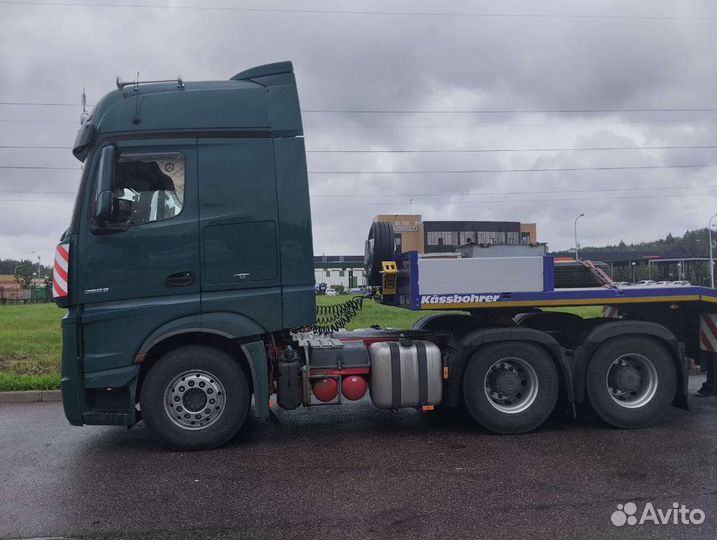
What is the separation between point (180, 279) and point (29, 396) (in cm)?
444

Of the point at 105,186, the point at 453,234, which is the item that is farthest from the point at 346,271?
the point at 105,186

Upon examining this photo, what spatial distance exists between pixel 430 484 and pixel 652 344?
3374 mm

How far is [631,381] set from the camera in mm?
6613

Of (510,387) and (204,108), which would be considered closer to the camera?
(204,108)

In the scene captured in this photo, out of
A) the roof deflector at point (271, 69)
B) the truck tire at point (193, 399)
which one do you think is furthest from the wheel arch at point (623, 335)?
the roof deflector at point (271, 69)

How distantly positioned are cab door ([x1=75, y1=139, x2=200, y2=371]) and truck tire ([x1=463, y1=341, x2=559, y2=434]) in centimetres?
299

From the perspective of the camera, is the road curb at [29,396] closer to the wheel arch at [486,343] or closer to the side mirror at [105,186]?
the side mirror at [105,186]

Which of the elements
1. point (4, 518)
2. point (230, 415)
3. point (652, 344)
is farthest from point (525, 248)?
point (4, 518)

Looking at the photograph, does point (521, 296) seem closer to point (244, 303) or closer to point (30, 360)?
point (244, 303)

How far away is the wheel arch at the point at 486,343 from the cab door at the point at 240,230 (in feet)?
6.43

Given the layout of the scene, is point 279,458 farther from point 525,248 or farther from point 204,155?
point 525,248

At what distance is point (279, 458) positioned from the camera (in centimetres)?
560

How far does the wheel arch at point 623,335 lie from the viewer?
21.4ft

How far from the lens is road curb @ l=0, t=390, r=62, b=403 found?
8.51m
